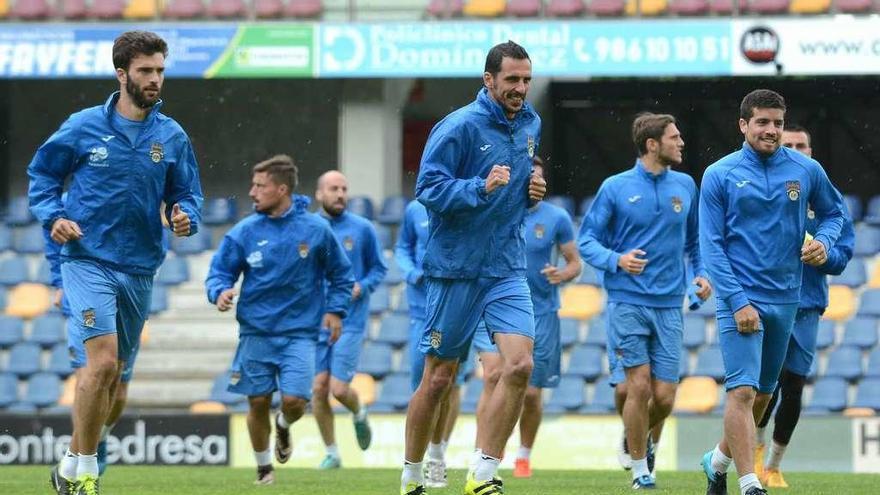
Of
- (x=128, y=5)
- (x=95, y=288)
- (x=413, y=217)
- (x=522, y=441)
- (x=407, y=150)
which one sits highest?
(x=128, y=5)

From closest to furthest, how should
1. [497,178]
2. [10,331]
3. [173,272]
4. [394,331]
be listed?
[497,178], [394,331], [10,331], [173,272]

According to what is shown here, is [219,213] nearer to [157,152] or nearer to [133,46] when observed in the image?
[157,152]

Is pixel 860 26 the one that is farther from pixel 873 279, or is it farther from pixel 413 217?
pixel 413 217

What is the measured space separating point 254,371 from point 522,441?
2.65m

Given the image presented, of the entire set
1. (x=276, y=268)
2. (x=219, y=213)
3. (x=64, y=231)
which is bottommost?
(x=64, y=231)

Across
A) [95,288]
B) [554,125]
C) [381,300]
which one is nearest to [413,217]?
[95,288]

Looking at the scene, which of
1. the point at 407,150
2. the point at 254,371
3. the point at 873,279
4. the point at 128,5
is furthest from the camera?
the point at 407,150

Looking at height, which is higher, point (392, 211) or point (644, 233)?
point (392, 211)

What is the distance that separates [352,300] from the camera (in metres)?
15.0

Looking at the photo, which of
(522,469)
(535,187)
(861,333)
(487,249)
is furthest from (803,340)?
(861,333)

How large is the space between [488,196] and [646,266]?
355cm

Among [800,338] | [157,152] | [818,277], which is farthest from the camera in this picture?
[818,277]

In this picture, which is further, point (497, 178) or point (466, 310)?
point (466, 310)

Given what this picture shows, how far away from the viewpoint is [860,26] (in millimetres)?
22109
